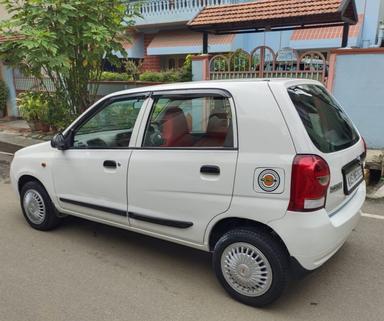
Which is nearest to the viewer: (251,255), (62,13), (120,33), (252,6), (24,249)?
(251,255)

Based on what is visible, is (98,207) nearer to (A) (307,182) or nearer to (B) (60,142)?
(B) (60,142)

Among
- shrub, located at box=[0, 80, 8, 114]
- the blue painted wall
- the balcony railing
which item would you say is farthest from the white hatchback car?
the balcony railing

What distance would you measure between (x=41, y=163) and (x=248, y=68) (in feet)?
16.6

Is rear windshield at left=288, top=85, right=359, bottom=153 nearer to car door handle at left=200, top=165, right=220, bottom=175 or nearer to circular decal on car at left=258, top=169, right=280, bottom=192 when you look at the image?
circular decal on car at left=258, top=169, right=280, bottom=192

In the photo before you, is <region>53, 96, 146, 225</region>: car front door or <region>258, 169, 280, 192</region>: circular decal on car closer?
<region>258, 169, 280, 192</region>: circular decal on car

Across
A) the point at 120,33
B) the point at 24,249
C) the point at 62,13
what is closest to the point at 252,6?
the point at 120,33

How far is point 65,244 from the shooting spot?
395 cm

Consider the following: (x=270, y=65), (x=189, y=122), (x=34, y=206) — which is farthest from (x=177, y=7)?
(x=189, y=122)

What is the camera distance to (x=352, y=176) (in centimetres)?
300

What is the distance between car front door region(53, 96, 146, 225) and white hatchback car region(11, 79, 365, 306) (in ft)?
0.04

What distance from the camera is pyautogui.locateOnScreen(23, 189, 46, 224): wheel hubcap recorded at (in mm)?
4176

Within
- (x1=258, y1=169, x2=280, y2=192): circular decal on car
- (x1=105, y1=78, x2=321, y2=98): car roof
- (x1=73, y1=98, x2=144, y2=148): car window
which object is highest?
(x1=105, y1=78, x2=321, y2=98): car roof

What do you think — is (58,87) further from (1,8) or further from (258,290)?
(1,8)

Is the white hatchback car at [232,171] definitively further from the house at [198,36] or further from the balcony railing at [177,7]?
the balcony railing at [177,7]
